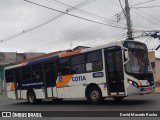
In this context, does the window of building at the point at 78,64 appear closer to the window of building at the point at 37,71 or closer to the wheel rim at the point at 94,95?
the wheel rim at the point at 94,95

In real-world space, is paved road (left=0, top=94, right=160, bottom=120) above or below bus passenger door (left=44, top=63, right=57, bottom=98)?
below

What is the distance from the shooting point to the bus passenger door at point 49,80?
1878cm

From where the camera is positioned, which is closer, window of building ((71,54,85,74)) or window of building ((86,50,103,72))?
window of building ((86,50,103,72))

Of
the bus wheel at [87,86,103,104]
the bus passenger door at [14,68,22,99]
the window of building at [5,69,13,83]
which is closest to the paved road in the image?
the bus wheel at [87,86,103,104]

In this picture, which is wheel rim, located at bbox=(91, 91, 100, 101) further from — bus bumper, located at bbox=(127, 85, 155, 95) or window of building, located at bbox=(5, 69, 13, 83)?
window of building, located at bbox=(5, 69, 13, 83)

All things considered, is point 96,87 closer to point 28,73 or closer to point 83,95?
point 83,95

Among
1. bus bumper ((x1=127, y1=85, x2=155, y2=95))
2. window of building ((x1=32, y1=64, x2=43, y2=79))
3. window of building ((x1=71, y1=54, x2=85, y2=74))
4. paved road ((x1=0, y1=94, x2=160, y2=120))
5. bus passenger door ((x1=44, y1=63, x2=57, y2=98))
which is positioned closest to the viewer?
paved road ((x1=0, y1=94, x2=160, y2=120))

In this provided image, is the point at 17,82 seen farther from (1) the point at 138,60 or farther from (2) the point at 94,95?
(1) the point at 138,60

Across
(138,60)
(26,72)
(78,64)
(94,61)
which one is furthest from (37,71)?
(138,60)

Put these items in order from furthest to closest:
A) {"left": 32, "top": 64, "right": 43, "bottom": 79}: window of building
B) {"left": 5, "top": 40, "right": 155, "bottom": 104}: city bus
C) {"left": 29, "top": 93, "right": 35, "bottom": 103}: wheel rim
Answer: {"left": 29, "top": 93, "right": 35, "bottom": 103}: wheel rim → {"left": 32, "top": 64, "right": 43, "bottom": 79}: window of building → {"left": 5, "top": 40, "right": 155, "bottom": 104}: city bus

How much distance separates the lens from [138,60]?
49.7ft

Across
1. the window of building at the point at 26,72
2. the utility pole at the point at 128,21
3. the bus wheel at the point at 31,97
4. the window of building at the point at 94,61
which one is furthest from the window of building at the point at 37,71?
the utility pole at the point at 128,21

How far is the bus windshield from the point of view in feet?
47.9

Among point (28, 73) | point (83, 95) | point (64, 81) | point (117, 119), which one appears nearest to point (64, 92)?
point (64, 81)
